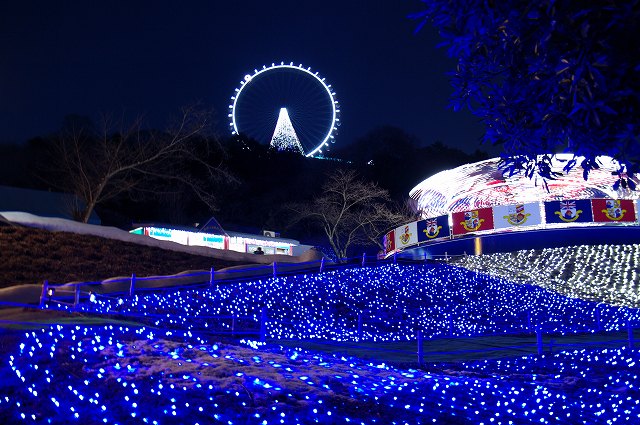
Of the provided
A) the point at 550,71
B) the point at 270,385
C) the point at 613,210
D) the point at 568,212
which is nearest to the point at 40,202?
the point at 568,212

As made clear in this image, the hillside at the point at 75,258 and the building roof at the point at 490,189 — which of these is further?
the building roof at the point at 490,189

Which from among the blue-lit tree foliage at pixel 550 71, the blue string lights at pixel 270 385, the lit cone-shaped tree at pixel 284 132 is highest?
the lit cone-shaped tree at pixel 284 132

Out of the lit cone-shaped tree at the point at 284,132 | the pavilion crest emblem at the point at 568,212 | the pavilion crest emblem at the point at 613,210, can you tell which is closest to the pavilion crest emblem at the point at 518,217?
the pavilion crest emblem at the point at 568,212

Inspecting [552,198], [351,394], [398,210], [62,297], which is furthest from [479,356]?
[398,210]

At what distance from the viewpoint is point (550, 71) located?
4742 mm

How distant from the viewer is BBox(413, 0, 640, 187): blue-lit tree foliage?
4.41 meters

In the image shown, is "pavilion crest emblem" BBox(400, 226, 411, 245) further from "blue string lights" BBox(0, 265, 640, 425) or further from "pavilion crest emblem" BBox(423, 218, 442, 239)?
"blue string lights" BBox(0, 265, 640, 425)

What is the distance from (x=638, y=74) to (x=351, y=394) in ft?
13.7

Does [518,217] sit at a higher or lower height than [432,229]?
higher

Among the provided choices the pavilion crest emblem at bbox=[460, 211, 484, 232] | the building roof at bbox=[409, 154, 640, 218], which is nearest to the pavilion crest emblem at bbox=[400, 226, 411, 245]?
the building roof at bbox=[409, 154, 640, 218]

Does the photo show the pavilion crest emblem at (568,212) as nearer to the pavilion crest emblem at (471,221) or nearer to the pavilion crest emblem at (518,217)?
the pavilion crest emblem at (518,217)

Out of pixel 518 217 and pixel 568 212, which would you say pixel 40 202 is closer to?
pixel 518 217

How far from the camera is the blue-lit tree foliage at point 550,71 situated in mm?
4410

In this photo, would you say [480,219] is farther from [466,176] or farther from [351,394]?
[351,394]
